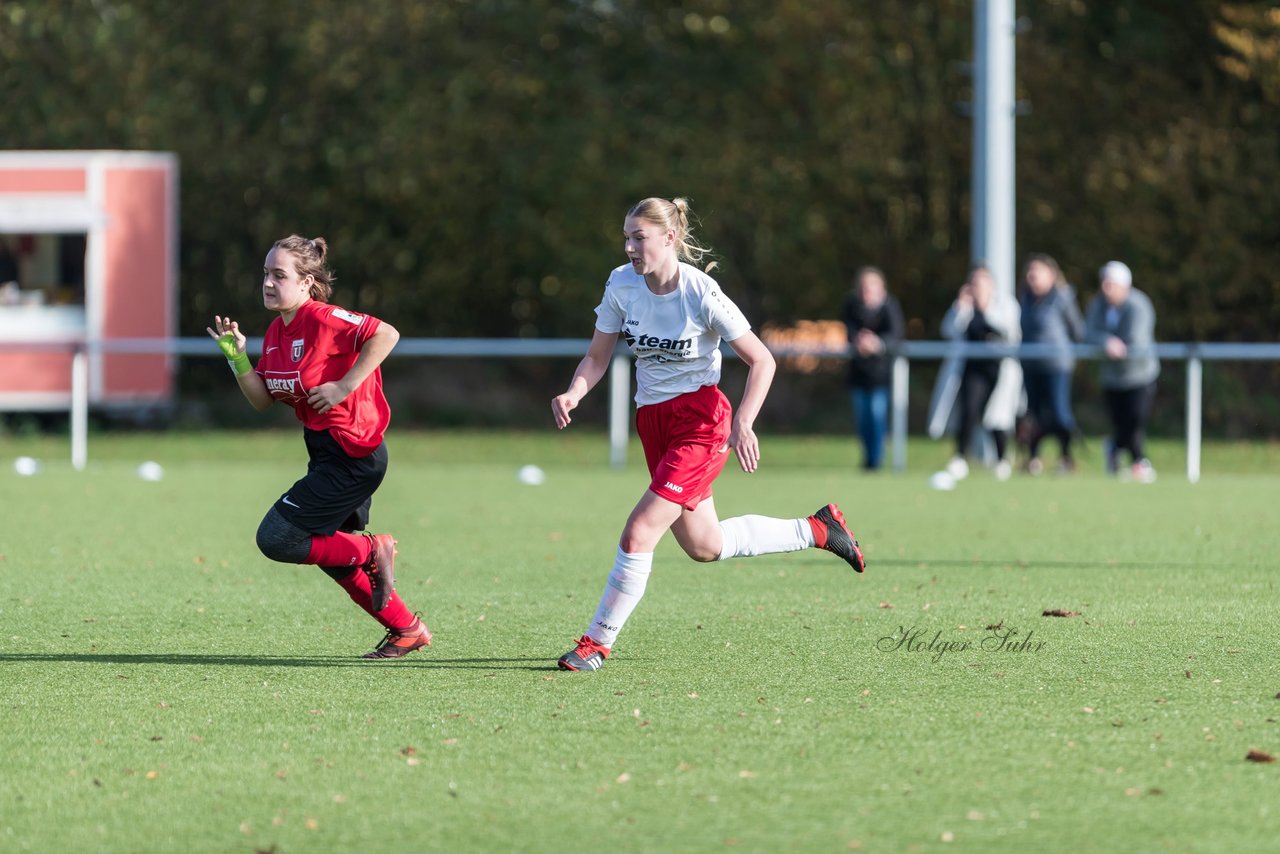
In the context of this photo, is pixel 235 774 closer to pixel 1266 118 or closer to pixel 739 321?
pixel 739 321

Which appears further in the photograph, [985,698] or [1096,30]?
[1096,30]

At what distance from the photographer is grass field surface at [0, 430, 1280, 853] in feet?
14.6

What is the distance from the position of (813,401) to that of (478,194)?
498 centimetres

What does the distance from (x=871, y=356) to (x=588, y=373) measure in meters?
9.15

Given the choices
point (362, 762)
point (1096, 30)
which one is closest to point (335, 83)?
point (1096, 30)

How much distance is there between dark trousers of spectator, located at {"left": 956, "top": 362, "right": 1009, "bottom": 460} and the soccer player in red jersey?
32.9ft

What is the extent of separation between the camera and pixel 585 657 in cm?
648

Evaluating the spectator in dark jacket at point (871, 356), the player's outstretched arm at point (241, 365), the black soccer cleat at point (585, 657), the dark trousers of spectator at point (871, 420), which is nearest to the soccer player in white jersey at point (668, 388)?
the black soccer cleat at point (585, 657)

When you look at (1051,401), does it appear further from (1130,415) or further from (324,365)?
(324,365)

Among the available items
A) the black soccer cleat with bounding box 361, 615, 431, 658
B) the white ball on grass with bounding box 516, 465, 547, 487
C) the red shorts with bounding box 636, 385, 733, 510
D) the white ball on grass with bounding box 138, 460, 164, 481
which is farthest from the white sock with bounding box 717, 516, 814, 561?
the white ball on grass with bounding box 138, 460, 164, 481

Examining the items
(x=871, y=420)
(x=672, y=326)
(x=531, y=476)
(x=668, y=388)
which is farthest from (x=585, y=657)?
(x=871, y=420)

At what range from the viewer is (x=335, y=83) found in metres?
23.9

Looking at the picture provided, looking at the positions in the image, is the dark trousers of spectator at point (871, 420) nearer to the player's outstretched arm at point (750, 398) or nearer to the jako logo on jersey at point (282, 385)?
the player's outstretched arm at point (750, 398)

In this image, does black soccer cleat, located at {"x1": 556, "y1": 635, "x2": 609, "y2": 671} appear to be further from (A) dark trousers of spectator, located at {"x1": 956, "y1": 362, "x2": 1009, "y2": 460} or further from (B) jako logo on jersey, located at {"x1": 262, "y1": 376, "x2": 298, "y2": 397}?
(A) dark trousers of spectator, located at {"x1": 956, "y1": 362, "x2": 1009, "y2": 460}
